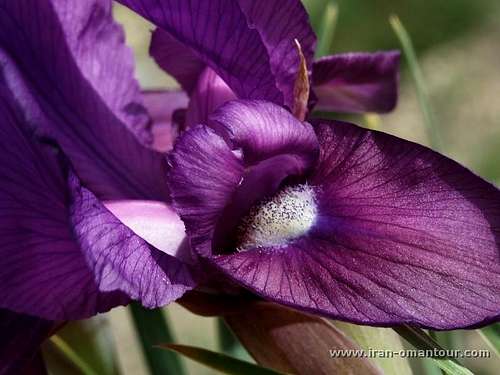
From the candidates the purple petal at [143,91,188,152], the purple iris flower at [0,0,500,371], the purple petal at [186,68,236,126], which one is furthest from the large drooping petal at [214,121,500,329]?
the purple petal at [143,91,188,152]

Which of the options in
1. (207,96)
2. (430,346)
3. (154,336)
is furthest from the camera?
(154,336)

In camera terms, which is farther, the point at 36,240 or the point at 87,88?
the point at 87,88

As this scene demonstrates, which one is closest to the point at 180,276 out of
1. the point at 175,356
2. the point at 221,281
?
the point at 221,281

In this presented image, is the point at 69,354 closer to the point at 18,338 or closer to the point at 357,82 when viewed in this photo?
the point at 18,338

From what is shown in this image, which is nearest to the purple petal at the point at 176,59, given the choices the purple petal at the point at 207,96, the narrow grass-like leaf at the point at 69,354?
the purple petal at the point at 207,96

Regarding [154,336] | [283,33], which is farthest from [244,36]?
[154,336]

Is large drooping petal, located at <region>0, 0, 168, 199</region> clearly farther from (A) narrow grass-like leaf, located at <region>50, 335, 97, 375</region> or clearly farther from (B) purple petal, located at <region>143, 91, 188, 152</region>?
(A) narrow grass-like leaf, located at <region>50, 335, 97, 375</region>
